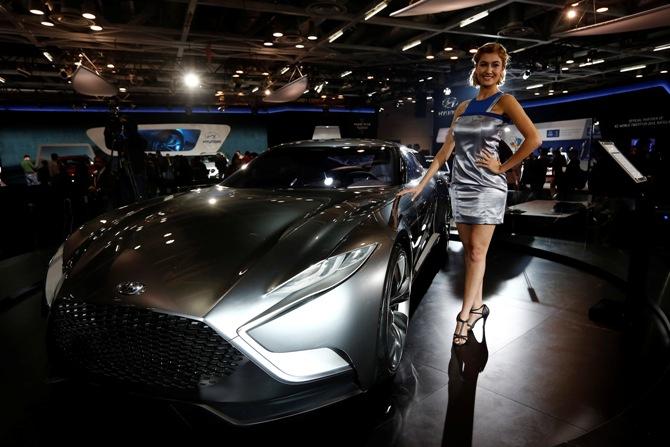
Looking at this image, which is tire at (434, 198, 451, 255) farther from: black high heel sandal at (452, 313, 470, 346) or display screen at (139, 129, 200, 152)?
display screen at (139, 129, 200, 152)

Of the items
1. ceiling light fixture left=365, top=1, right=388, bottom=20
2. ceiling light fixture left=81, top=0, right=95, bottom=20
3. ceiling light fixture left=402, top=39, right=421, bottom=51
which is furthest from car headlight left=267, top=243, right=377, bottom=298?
ceiling light fixture left=402, top=39, right=421, bottom=51

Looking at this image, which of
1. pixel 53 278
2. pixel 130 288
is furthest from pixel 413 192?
pixel 53 278

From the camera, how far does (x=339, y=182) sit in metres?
2.85

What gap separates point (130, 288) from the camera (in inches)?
59.7

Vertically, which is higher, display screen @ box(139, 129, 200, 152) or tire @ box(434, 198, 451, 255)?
display screen @ box(139, 129, 200, 152)

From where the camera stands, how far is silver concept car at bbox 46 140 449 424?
1.41 metres

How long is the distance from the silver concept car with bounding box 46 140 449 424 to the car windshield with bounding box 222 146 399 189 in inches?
30.5

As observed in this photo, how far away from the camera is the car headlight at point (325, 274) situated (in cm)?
152

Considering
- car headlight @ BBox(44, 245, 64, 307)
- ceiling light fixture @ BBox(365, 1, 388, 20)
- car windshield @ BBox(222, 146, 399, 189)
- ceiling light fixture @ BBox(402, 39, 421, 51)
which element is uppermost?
ceiling light fixture @ BBox(402, 39, 421, 51)

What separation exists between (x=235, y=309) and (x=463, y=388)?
4.20 ft

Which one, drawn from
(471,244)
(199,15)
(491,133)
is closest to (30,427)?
(471,244)

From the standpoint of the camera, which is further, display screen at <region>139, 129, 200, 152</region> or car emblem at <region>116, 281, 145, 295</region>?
display screen at <region>139, 129, 200, 152</region>

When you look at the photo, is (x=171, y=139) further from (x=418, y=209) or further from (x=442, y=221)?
(x=418, y=209)

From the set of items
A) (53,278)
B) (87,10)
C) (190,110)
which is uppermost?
(87,10)
